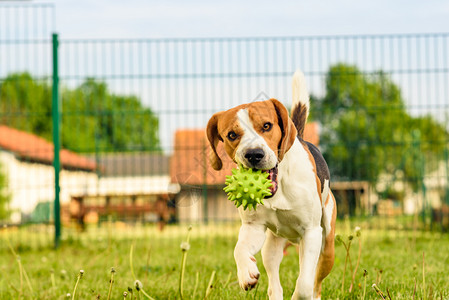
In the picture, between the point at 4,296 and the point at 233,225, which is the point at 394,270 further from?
the point at 233,225

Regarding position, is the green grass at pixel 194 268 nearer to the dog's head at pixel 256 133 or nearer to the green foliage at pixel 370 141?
the dog's head at pixel 256 133

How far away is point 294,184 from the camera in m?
3.32

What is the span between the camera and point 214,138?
3336 millimetres

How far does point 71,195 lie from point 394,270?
21.5 feet

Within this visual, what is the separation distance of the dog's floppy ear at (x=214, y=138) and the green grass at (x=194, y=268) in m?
0.75

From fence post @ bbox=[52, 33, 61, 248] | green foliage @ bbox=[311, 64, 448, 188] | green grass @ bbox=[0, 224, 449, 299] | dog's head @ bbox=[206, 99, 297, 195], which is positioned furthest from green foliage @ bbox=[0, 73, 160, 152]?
dog's head @ bbox=[206, 99, 297, 195]

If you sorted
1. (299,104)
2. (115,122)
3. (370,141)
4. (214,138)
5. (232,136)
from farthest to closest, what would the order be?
(115,122) < (370,141) < (299,104) < (214,138) < (232,136)

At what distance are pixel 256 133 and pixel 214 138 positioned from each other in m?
0.40

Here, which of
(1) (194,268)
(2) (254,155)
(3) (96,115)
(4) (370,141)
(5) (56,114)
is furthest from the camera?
(4) (370,141)

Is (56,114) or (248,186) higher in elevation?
(56,114)

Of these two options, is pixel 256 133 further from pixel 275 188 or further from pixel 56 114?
pixel 56 114

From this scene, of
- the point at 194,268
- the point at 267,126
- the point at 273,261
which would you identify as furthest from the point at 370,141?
the point at 267,126

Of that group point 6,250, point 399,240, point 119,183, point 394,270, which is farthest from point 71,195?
point 394,270

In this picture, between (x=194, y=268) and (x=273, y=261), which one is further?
(x=194, y=268)
